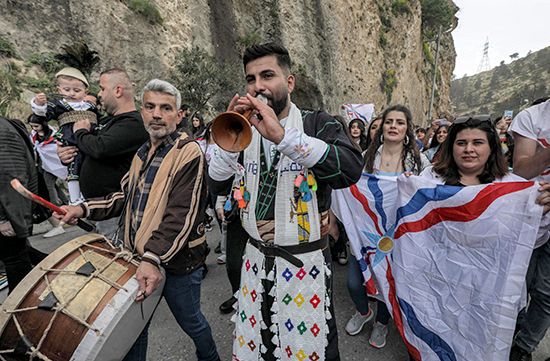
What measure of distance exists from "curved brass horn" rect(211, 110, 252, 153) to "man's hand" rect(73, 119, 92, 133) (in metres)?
1.63

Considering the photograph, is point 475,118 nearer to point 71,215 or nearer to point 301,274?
point 301,274

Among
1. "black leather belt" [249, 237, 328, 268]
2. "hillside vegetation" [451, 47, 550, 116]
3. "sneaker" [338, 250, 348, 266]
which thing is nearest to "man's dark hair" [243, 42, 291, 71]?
"black leather belt" [249, 237, 328, 268]

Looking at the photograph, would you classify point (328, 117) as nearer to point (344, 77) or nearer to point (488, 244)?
point (488, 244)

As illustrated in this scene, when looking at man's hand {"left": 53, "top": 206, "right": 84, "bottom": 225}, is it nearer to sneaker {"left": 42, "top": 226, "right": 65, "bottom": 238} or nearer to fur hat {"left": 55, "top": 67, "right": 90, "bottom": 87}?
fur hat {"left": 55, "top": 67, "right": 90, "bottom": 87}

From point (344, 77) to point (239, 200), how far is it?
20.3 metres

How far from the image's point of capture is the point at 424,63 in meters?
29.9

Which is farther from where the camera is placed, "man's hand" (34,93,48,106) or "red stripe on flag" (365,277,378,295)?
"man's hand" (34,93,48,106)

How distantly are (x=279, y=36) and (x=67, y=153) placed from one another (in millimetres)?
16636

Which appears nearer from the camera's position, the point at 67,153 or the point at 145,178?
the point at 145,178

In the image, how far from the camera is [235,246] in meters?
2.20

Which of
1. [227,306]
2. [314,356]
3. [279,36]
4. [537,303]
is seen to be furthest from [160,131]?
[279,36]

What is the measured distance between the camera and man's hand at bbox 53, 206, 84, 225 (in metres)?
1.82

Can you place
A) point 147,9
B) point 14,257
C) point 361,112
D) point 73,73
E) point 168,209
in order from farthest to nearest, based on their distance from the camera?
point 147,9 → point 361,112 → point 14,257 → point 73,73 → point 168,209

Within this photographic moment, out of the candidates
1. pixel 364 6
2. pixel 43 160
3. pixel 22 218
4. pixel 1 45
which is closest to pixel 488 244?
pixel 22 218
